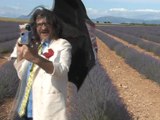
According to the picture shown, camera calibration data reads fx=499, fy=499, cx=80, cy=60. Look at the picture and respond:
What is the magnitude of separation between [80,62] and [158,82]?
8922 mm

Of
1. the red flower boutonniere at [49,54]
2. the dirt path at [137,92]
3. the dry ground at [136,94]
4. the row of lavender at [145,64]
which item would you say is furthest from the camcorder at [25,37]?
the row of lavender at [145,64]

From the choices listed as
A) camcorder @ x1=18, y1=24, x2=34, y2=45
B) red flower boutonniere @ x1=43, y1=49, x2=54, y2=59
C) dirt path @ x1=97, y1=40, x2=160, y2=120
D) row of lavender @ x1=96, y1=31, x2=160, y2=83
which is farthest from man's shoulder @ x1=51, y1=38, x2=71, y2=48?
row of lavender @ x1=96, y1=31, x2=160, y2=83

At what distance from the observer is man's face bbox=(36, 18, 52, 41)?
320 centimetres

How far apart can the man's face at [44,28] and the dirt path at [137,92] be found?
411 cm

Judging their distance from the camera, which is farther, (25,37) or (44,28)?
(44,28)

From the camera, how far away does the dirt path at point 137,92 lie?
8.28 metres

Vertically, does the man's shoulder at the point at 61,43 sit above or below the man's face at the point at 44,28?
below

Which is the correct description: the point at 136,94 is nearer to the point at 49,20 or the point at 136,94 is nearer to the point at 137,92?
the point at 137,92

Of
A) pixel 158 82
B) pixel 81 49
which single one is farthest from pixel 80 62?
pixel 158 82

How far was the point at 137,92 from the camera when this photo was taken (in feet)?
34.2

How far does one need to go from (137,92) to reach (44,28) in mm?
7423

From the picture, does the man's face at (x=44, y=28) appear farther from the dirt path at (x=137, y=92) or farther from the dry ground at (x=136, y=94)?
the dirt path at (x=137, y=92)

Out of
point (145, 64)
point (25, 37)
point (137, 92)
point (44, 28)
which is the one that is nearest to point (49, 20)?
point (44, 28)

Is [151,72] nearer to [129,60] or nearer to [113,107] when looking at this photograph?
[129,60]
